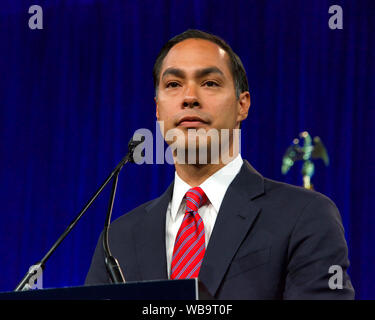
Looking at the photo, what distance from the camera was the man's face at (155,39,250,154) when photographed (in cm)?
134

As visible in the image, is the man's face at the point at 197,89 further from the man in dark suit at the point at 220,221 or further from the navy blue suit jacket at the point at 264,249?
the navy blue suit jacket at the point at 264,249

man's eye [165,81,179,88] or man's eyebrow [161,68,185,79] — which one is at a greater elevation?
man's eyebrow [161,68,185,79]

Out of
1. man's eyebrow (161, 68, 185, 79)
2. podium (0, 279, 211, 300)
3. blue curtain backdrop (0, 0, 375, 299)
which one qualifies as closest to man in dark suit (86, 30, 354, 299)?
man's eyebrow (161, 68, 185, 79)

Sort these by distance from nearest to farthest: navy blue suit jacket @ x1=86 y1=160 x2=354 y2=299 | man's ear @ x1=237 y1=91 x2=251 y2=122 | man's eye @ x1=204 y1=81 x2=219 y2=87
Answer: navy blue suit jacket @ x1=86 y1=160 x2=354 y2=299
man's eye @ x1=204 y1=81 x2=219 y2=87
man's ear @ x1=237 y1=91 x2=251 y2=122

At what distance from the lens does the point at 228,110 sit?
141 cm

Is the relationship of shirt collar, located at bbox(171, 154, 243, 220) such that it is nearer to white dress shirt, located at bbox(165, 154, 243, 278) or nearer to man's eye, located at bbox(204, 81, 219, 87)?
white dress shirt, located at bbox(165, 154, 243, 278)

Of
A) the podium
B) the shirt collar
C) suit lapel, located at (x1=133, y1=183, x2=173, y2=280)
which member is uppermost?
the shirt collar

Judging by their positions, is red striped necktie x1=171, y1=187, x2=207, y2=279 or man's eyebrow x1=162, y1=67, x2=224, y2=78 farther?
man's eyebrow x1=162, y1=67, x2=224, y2=78

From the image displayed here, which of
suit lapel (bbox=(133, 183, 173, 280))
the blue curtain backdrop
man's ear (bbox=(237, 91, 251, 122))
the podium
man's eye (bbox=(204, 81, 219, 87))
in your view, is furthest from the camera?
the blue curtain backdrop

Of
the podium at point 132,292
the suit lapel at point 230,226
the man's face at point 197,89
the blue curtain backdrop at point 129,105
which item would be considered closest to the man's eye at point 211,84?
the man's face at point 197,89

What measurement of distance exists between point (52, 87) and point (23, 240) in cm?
127

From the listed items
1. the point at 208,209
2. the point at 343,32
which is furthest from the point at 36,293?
the point at 343,32

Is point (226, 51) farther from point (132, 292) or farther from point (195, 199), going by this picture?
point (132, 292)

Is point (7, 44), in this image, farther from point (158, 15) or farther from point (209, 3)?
point (209, 3)
